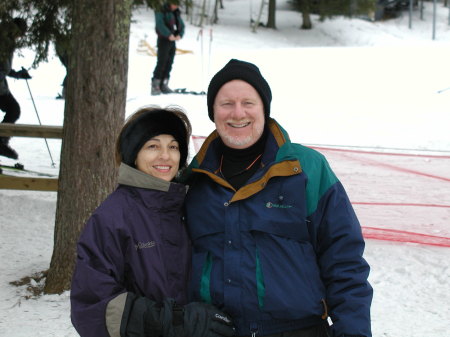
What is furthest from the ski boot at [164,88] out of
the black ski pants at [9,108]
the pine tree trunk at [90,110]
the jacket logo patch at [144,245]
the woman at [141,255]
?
the jacket logo patch at [144,245]

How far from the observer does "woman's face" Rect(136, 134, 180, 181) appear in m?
2.47

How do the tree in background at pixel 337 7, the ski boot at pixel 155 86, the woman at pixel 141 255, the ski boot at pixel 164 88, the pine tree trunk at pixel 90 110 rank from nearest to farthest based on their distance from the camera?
the woman at pixel 141 255
the pine tree trunk at pixel 90 110
the ski boot at pixel 155 86
the ski boot at pixel 164 88
the tree in background at pixel 337 7

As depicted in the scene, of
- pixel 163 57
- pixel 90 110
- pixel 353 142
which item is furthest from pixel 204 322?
pixel 163 57

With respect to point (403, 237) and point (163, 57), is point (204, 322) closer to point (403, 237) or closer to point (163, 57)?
point (403, 237)

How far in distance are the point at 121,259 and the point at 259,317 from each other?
1.61 feet

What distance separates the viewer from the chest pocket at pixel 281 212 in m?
2.27

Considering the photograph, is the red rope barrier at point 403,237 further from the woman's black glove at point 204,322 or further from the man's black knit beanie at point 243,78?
the woman's black glove at point 204,322

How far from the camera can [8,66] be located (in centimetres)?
803

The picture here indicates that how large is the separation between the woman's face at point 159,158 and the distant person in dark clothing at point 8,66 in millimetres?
4195

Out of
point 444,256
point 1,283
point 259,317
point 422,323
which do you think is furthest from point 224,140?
point 444,256

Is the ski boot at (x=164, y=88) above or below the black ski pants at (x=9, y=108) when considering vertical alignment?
above

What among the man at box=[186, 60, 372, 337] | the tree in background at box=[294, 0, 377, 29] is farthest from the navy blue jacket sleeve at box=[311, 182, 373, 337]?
the tree in background at box=[294, 0, 377, 29]

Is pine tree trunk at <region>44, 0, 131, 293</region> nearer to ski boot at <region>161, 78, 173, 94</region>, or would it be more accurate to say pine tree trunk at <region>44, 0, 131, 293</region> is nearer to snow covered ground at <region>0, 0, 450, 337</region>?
snow covered ground at <region>0, 0, 450, 337</region>

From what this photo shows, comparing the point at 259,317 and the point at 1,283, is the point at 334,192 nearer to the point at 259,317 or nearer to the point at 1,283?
the point at 259,317
